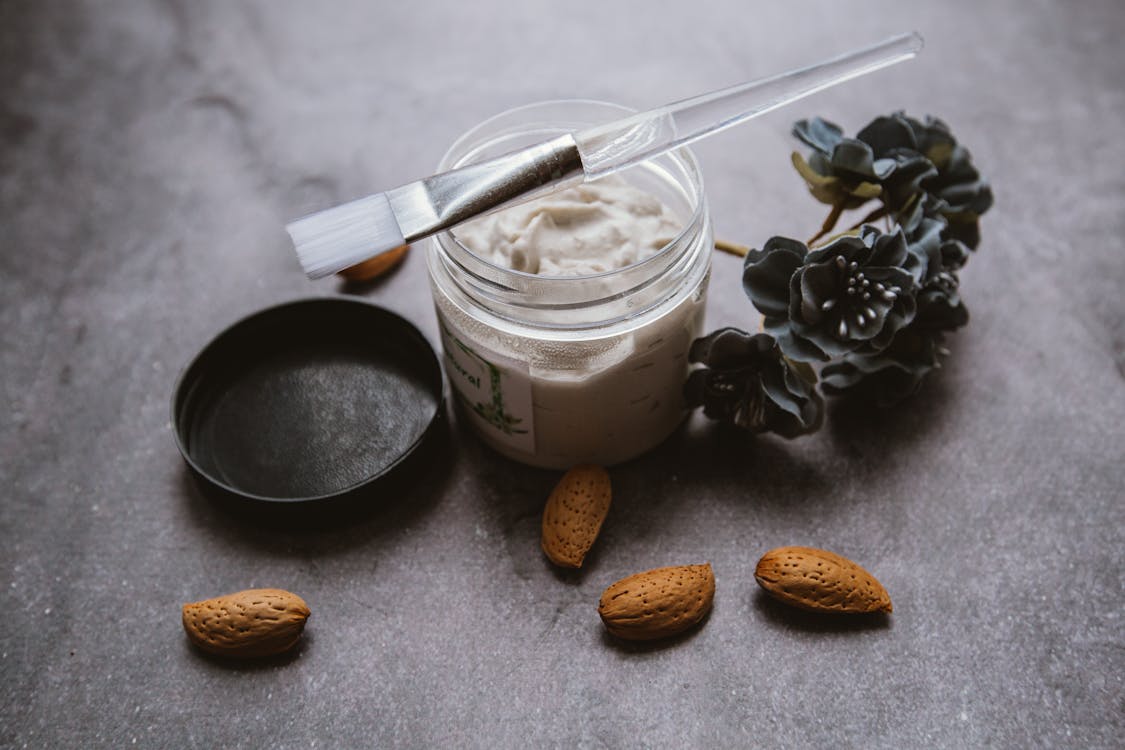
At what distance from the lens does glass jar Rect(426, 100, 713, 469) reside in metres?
0.68

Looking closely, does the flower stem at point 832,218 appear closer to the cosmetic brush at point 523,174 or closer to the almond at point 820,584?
the cosmetic brush at point 523,174

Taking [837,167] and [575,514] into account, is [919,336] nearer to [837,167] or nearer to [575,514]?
[837,167]

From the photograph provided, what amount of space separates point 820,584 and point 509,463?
27 cm

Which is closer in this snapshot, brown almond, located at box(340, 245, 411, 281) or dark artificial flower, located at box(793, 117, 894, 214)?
dark artificial flower, located at box(793, 117, 894, 214)

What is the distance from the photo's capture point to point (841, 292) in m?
0.72

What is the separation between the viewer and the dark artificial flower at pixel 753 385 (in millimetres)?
738

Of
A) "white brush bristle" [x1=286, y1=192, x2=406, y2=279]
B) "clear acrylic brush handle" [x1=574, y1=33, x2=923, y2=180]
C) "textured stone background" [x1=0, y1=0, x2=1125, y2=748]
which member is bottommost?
"textured stone background" [x1=0, y1=0, x2=1125, y2=748]

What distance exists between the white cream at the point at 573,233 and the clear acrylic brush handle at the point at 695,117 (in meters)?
0.05

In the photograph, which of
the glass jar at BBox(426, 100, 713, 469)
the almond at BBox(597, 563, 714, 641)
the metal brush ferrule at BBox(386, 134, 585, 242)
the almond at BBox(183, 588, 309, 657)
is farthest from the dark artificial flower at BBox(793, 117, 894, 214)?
the almond at BBox(183, 588, 309, 657)

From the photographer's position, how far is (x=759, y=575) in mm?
734

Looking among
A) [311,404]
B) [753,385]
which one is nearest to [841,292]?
[753,385]

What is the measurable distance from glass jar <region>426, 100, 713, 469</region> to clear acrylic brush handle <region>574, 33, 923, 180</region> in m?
0.05

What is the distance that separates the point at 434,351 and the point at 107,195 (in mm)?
430

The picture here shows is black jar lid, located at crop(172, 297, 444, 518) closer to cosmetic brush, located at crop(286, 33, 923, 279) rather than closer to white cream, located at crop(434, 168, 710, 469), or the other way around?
white cream, located at crop(434, 168, 710, 469)
